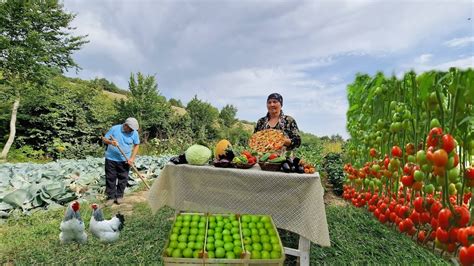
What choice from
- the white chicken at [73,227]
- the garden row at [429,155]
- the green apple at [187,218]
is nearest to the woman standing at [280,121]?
the garden row at [429,155]

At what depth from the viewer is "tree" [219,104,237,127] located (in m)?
33.8

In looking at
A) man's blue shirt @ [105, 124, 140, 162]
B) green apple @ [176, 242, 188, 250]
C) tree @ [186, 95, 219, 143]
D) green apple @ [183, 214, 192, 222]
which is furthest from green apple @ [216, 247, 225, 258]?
tree @ [186, 95, 219, 143]

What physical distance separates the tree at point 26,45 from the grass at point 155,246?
1596cm

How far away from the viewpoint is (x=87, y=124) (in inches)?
664

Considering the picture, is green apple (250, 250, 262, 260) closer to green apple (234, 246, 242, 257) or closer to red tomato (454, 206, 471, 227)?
green apple (234, 246, 242, 257)

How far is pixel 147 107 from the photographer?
920 inches

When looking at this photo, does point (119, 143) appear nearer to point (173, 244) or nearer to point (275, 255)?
point (173, 244)

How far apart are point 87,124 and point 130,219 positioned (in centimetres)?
1382

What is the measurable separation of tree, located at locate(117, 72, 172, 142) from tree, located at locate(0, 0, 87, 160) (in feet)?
16.8

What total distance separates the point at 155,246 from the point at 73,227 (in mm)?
954

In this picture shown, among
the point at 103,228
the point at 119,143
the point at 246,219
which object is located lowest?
the point at 103,228

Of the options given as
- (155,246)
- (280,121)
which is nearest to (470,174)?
(280,121)

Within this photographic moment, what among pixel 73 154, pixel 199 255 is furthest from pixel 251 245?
pixel 73 154

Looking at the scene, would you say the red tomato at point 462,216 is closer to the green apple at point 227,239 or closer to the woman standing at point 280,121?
the green apple at point 227,239
